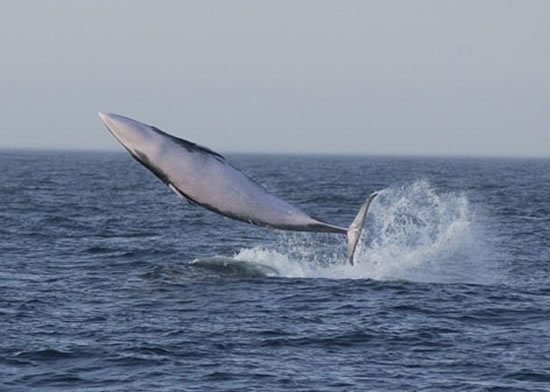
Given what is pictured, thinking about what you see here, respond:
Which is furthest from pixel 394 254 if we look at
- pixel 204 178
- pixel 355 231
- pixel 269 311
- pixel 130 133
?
pixel 130 133

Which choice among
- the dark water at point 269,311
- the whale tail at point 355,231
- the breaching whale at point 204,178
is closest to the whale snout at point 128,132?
the breaching whale at point 204,178

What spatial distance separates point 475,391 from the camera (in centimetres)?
1845

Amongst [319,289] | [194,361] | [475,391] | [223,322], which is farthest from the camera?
[319,289]

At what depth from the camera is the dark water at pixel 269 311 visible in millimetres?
19469

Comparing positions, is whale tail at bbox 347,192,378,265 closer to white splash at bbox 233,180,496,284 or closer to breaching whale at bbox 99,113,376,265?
breaching whale at bbox 99,113,376,265

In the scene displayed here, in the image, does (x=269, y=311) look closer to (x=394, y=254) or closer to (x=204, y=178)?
(x=204, y=178)

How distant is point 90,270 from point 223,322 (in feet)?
A: 34.3

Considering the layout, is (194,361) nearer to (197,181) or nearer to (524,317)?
(197,181)

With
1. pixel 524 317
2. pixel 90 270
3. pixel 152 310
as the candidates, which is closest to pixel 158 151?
pixel 152 310

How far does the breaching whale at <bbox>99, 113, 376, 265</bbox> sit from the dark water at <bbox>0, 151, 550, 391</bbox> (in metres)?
2.96

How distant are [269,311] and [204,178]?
747 centimetres

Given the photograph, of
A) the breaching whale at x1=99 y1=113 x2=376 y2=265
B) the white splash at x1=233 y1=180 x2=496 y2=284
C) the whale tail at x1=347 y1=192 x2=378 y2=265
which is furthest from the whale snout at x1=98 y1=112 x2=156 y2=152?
the white splash at x1=233 y1=180 x2=496 y2=284

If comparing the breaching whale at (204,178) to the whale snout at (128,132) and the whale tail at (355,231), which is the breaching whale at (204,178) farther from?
the whale tail at (355,231)

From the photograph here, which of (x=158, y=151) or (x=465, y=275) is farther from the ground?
(x=158, y=151)
